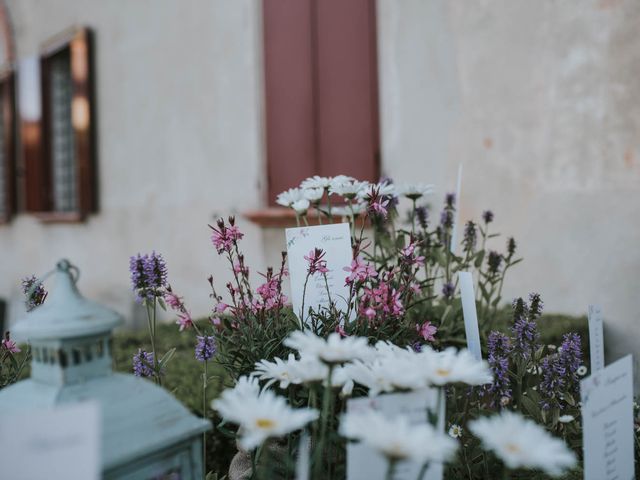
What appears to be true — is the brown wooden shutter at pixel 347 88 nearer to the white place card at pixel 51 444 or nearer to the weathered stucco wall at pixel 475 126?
the weathered stucco wall at pixel 475 126

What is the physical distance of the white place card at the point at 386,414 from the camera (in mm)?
690

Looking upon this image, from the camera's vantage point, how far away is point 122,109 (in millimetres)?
5566

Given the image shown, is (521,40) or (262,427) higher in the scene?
(521,40)

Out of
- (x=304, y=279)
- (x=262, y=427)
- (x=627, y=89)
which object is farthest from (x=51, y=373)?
(x=627, y=89)

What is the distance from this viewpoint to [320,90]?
3.65 m

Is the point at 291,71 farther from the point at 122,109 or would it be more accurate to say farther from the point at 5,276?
the point at 5,276

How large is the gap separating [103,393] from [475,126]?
2.67 metres

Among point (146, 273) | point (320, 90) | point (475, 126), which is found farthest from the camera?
point (320, 90)

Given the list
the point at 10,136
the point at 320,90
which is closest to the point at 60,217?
the point at 10,136

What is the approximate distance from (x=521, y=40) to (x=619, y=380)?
2.34 meters

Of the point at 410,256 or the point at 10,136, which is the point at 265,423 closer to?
the point at 410,256

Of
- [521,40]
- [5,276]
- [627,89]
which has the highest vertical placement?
[521,40]

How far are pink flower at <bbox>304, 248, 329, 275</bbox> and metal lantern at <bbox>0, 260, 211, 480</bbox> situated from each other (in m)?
0.39

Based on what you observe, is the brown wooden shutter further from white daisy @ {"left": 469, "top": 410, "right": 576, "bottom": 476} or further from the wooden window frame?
the wooden window frame
